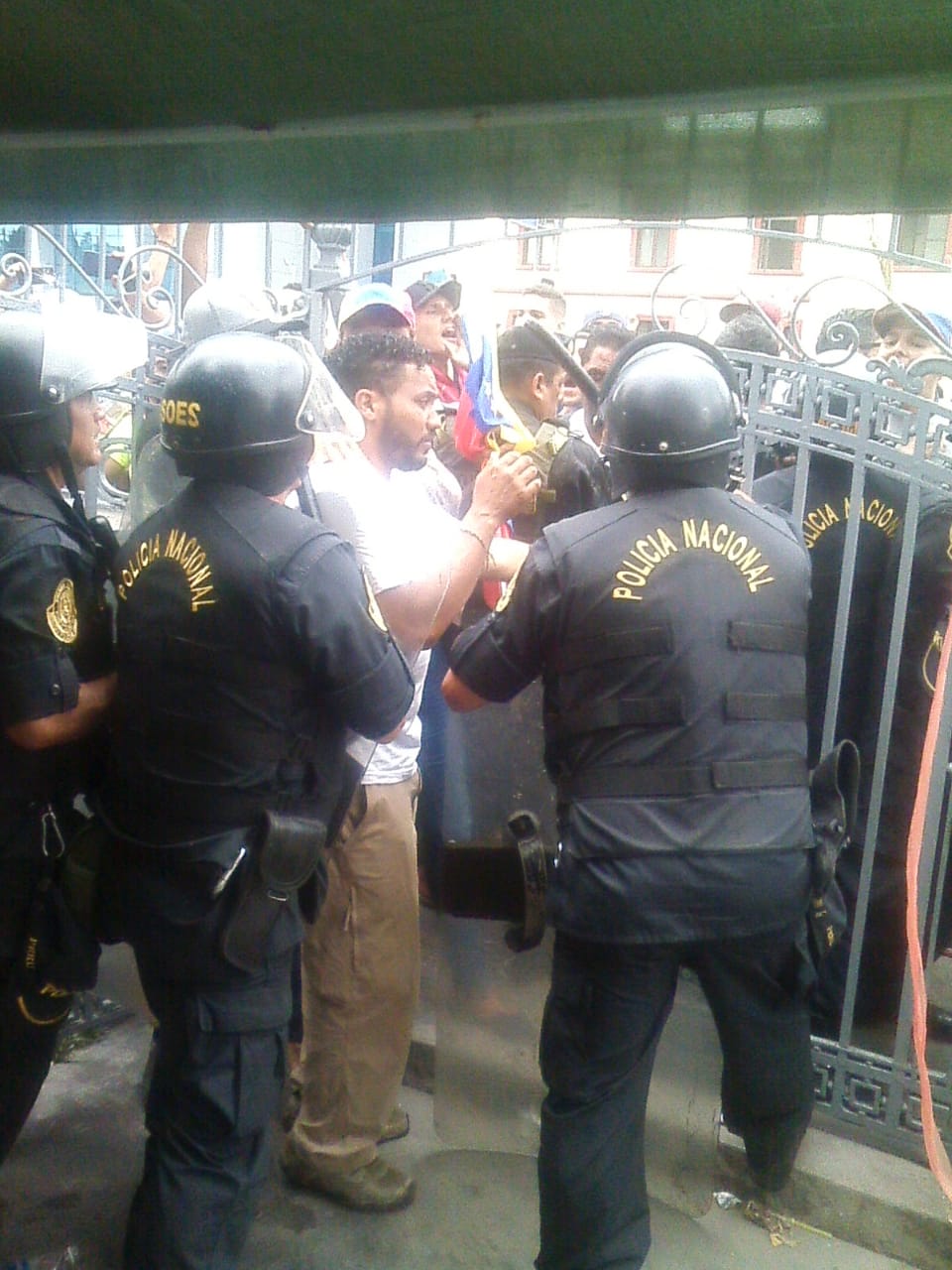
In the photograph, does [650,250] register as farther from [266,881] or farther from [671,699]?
[266,881]

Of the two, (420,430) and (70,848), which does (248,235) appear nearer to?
(420,430)

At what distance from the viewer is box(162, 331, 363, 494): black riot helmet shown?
2.35 meters

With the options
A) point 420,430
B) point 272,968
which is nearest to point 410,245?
point 420,430

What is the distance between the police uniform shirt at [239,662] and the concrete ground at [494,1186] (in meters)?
1.08

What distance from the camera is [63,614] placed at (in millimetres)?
2436

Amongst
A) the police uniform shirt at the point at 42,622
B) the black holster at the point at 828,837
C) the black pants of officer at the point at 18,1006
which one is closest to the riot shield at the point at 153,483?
the police uniform shirt at the point at 42,622

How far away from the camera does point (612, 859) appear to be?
243 centimetres

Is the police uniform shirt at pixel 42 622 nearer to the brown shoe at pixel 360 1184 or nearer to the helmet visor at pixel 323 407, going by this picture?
the helmet visor at pixel 323 407

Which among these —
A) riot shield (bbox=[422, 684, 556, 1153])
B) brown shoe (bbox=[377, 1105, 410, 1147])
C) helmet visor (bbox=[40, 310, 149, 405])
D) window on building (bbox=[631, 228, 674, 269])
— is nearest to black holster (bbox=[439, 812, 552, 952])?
riot shield (bbox=[422, 684, 556, 1153])

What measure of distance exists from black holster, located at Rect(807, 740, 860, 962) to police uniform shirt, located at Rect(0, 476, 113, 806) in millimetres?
1569

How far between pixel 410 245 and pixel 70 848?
6.77 meters

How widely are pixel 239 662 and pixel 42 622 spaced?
0.43 m

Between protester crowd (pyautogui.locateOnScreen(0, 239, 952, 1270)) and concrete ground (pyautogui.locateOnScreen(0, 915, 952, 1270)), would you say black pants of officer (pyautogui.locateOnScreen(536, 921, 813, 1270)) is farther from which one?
concrete ground (pyautogui.locateOnScreen(0, 915, 952, 1270))

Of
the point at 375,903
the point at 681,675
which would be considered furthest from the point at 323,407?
the point at 375,903
